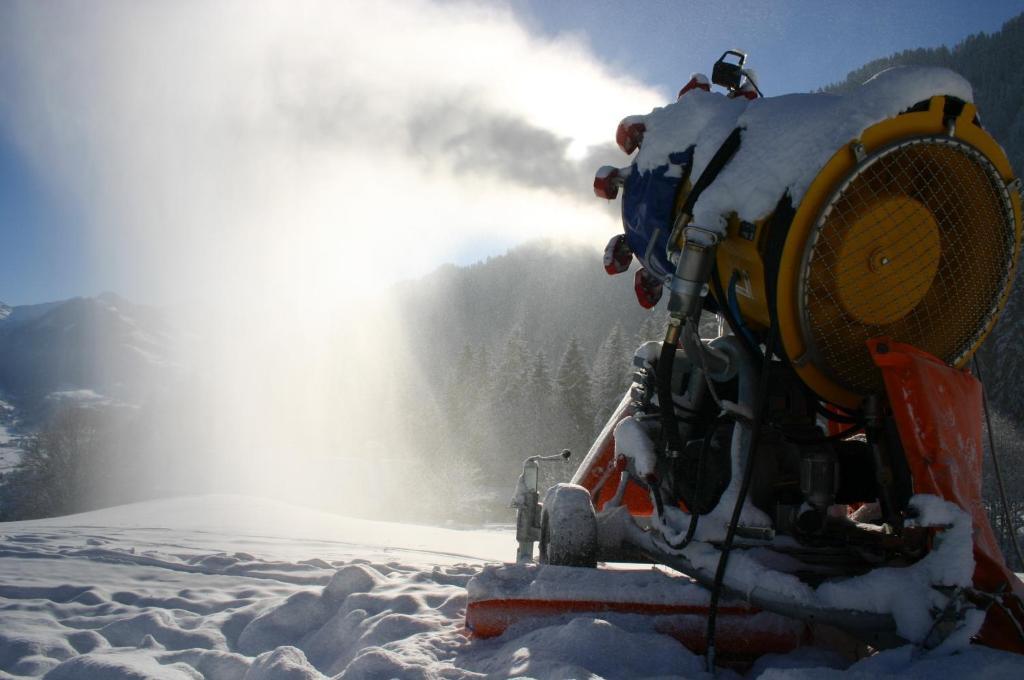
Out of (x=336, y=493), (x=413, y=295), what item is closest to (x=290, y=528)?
(x=336, y=493)

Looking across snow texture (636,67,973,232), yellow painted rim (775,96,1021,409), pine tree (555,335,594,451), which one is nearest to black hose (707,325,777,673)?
yellow painted rim (775,96,1021,409)

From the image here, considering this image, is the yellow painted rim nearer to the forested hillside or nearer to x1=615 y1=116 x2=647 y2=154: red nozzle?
x1=615 y1=116 x2=647 y2=154: red nozzle

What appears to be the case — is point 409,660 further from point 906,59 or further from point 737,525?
point 906,59

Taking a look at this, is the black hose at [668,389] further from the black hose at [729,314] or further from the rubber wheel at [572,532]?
the rubber wheel at [572,532]

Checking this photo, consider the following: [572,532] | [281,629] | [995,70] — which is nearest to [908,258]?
[572,532]

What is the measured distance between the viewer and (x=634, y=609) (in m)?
2.80

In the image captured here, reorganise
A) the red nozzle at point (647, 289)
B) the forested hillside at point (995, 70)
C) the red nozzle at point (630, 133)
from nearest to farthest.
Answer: the red nozzle at point (630, 133) < the red nozzle at point (647, 289) < the forested hillside at point (995, 70)

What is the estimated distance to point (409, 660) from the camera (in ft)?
8.23

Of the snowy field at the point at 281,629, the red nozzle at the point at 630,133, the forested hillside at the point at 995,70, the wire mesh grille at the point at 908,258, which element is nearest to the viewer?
the snowy field at the point at 281,629

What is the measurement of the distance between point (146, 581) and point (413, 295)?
14580cm

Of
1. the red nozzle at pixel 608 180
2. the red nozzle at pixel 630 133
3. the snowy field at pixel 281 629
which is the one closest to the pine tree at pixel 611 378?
the snowy field at pixel 281 629

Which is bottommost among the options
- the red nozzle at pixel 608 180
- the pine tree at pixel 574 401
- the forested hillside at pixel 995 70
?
the red nozzle at pixel 608 180

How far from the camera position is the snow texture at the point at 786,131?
98.3 inches

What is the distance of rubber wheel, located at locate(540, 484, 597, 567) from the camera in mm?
3359
